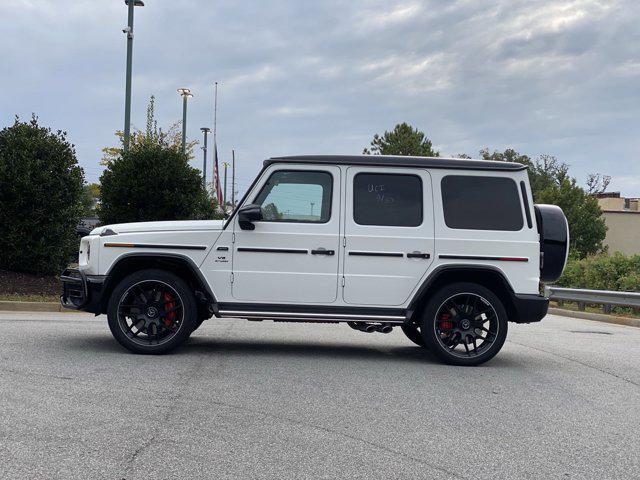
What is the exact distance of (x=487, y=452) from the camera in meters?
4.16

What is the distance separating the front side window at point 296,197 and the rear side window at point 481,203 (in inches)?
51.0

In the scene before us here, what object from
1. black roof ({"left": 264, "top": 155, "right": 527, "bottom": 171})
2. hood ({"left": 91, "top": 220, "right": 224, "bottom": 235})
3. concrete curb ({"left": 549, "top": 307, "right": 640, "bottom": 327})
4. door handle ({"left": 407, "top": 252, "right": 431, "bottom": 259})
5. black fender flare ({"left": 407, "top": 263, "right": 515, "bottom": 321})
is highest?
black roof ({"left": 264, "top": 155, "right": 527, "bottom": 171})

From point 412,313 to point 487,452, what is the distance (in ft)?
9.18

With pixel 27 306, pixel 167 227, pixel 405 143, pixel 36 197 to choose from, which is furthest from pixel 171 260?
pixel 405 143

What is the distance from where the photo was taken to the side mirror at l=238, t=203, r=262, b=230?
22.0 ft

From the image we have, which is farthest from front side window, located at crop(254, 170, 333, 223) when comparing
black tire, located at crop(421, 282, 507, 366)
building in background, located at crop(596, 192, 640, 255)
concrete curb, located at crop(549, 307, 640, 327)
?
building in background, located at crop(596, 192, 640, 255)

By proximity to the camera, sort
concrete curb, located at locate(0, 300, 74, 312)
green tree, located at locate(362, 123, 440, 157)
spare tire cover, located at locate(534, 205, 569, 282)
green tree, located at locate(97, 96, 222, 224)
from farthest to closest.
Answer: green tree, located at locate(362, 123, 440, 157), green tree, located at locate(97, 96, 222, 224), concrete curb, located at locate(0, 300, 74, 312), spare tire cover, located at locate(534, 205, 569, 282)

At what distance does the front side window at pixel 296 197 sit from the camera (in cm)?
696

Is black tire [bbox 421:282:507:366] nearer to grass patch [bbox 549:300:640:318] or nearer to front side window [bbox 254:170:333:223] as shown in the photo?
front side window [bbox 254:170:333:223]

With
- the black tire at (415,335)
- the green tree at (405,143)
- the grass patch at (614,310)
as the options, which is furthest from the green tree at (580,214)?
the black tire at (415,335)

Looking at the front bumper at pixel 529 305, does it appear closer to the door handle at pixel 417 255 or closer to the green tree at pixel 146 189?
the door handle at pixel 417 255

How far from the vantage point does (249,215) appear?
265 inches

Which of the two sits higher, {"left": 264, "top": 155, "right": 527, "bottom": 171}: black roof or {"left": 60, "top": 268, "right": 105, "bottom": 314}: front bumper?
{"left": 264, "top": 155, "right": 527, "bottom": 171}: black roof

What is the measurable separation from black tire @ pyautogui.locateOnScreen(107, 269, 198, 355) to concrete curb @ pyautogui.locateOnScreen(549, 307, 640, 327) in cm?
1190
